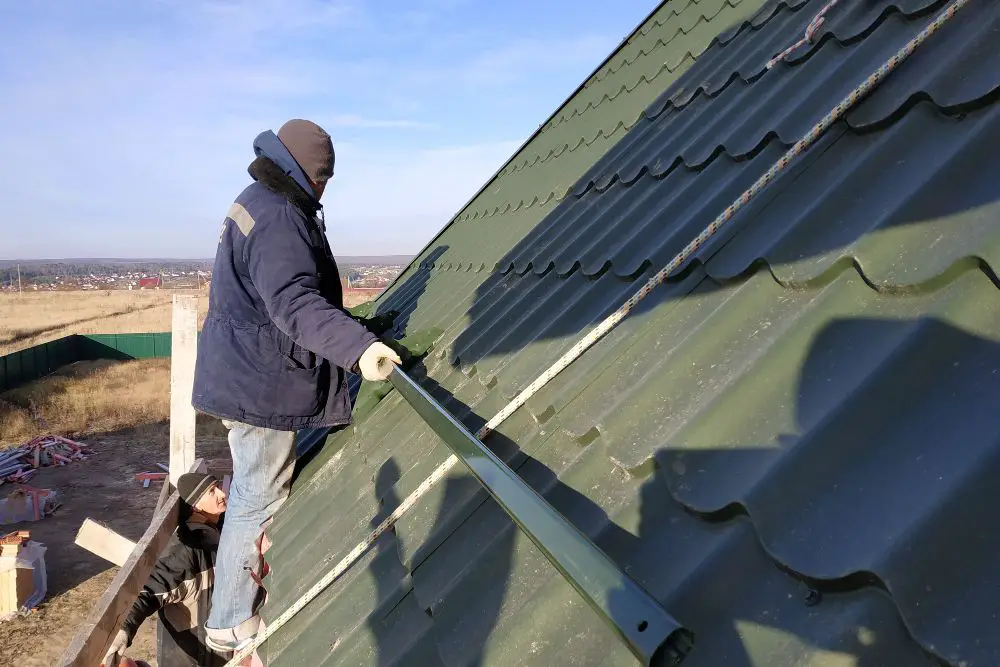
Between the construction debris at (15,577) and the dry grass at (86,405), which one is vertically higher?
the dry grass at (86,405)

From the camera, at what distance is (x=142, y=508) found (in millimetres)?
19422

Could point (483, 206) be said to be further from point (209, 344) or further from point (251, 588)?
point (251, 588)

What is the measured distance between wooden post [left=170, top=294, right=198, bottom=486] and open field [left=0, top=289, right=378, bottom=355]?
36011mm

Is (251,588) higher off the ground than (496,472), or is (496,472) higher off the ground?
(496,472)

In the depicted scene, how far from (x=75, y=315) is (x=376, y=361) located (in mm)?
72417

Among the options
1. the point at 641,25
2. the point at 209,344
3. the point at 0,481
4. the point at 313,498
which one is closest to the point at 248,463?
the point at 313,498

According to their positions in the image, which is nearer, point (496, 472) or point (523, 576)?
point (496, 472)

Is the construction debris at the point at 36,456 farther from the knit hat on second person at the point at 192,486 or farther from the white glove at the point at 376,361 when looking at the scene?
the white glove at the point at 376,361

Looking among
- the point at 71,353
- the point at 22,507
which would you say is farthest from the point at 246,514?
the point at 71,353

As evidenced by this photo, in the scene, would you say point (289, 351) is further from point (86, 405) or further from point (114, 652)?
point (86, 405)

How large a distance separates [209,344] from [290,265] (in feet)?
2.50

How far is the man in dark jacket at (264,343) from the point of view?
302 cm

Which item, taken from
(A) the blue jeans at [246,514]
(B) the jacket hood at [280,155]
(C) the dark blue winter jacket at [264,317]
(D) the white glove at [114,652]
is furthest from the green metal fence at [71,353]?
(B) the jacket hood at [280,155]

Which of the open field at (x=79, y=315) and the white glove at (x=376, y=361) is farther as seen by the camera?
the open field at (x=79, y=315)
